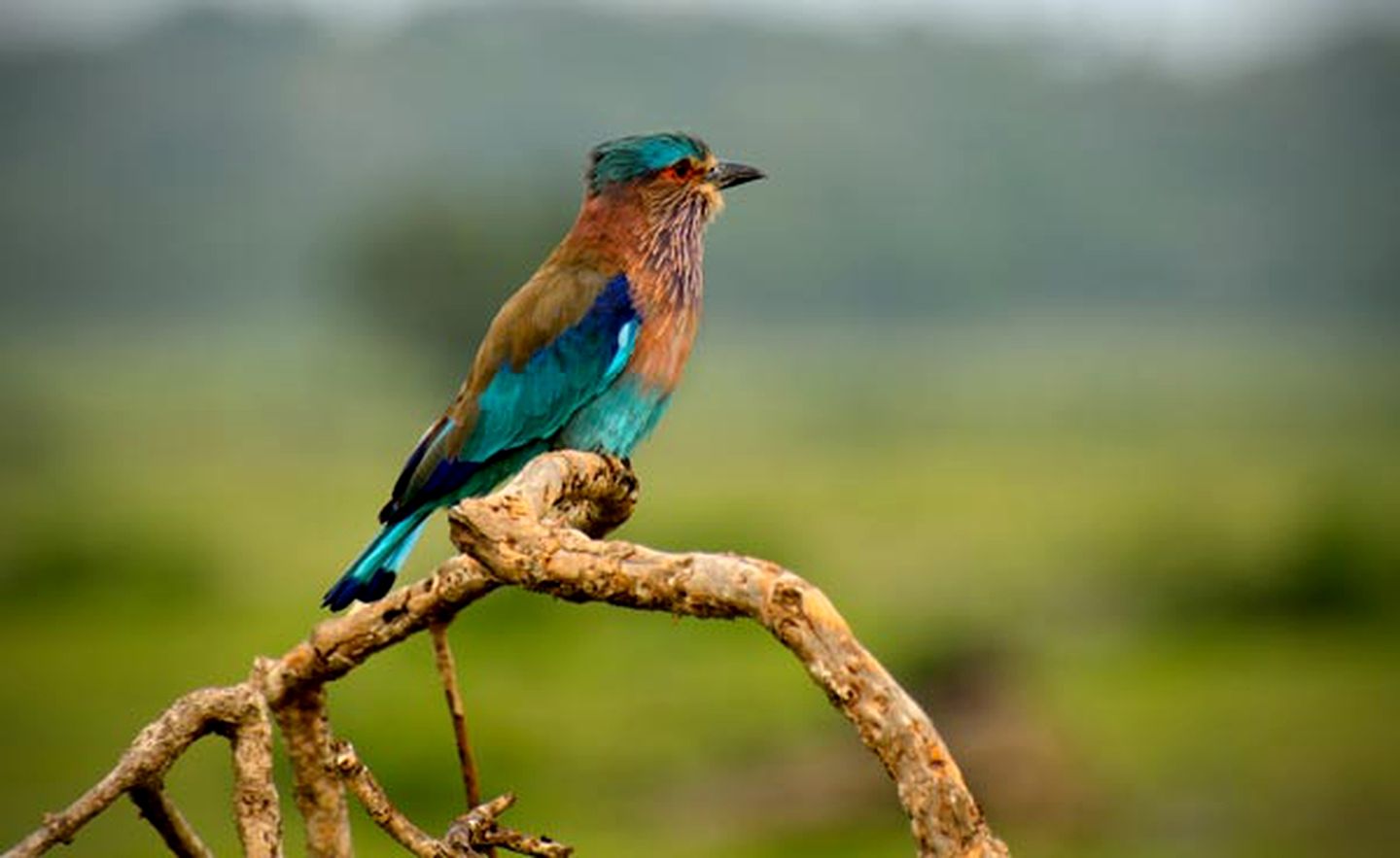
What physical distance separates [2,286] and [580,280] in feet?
519

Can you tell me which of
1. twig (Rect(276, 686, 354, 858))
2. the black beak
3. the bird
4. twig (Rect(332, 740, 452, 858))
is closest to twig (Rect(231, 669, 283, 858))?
twig (Rect(332, 740, 452, 858))

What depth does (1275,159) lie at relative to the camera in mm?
177750

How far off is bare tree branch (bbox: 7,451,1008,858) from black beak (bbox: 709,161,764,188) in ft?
10.6

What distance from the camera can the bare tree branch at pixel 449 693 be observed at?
2.71 m

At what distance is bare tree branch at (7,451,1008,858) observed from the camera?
2.71 m

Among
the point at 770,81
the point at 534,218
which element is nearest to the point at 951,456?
the point at 534,218

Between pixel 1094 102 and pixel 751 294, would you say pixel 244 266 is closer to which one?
pixel 751 294

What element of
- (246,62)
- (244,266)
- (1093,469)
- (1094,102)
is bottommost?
A: (1093,469)

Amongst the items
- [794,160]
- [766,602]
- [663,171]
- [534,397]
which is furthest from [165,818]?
→ [794,160]

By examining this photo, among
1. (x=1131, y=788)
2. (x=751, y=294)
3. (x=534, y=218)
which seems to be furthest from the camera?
(x=751, y=294)

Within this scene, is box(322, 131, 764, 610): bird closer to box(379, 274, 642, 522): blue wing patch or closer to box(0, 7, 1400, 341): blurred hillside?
box(379, 274, 642, 522): blue wing patch

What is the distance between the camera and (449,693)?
347cm

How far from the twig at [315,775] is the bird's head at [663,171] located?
3650mm

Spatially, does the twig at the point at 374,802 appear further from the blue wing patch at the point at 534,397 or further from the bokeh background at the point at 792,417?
the bokeh background at the point at 792,417
